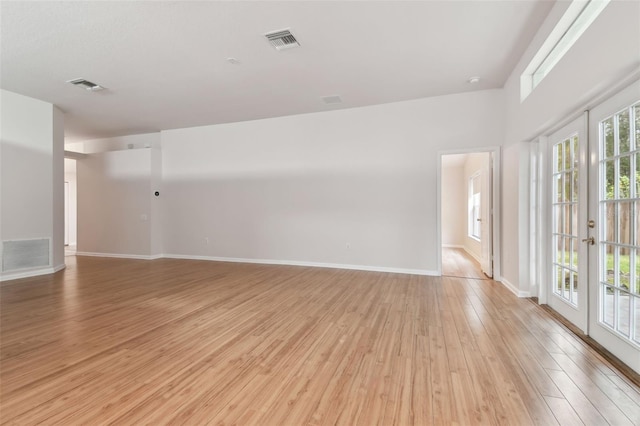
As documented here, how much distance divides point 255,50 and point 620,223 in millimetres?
3922

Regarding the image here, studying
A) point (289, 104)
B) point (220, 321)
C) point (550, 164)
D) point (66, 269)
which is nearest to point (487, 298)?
point (550, 164)

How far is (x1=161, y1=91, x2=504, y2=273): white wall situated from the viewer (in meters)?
4.92

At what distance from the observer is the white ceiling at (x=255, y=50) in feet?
9.04

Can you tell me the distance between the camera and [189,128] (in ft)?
22.1

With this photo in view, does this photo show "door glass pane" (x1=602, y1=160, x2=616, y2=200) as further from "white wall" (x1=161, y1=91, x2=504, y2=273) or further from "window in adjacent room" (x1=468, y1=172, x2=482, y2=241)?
"window in adjacent room" (x1=468, y1=172, x2=482, y2=241)

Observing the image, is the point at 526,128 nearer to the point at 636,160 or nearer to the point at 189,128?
the point at 636,160

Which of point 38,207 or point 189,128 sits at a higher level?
point 189,128

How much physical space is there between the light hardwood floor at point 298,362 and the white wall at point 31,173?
160cm

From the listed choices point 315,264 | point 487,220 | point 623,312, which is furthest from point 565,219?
point 315,264

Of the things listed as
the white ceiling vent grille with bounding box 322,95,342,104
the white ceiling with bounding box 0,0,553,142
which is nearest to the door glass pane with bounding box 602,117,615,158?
the white ceiling with bounding box 0,0,553,142

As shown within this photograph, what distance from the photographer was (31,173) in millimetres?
4895

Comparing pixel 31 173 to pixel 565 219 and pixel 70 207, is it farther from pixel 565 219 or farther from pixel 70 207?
pixel 565 219

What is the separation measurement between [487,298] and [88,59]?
6.00 metres

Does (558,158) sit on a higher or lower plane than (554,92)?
lower
